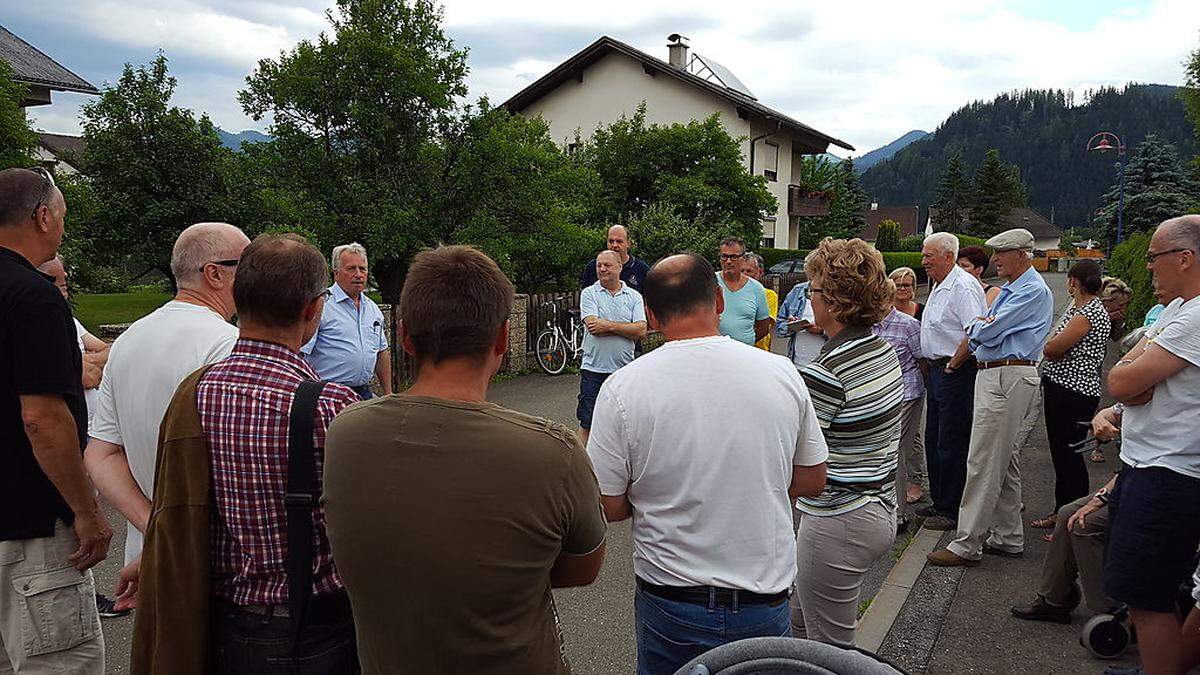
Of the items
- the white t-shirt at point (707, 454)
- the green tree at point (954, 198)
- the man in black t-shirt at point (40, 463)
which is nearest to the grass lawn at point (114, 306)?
the man in black t-shirt at point (40, 463)

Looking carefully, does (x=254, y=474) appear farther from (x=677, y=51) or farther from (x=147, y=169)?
(x=677, y=51)

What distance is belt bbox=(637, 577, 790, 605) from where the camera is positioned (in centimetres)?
223

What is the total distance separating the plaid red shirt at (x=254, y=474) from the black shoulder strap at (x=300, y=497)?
22 millimetres

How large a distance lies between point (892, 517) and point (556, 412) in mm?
7176

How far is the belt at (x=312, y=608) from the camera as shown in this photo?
1982 millimetres

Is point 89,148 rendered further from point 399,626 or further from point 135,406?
point 399,626

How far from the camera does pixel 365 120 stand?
11953 mm

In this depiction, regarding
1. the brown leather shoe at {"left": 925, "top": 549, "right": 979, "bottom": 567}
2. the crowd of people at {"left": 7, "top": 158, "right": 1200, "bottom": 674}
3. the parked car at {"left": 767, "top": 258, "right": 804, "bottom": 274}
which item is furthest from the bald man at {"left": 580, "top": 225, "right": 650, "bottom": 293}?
the parked car at {"left": 767, "top": 258, "right": 804, "bottom": 274}

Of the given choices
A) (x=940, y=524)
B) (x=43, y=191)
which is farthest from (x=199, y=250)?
(x=940, y=524)

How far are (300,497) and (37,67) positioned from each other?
24408 millimetres

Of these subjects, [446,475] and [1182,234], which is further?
[1182,234]

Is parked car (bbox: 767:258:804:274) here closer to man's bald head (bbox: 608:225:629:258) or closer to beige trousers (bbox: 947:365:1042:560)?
man's bald head (bbox: 608:225:629:258)

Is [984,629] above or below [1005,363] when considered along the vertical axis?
below

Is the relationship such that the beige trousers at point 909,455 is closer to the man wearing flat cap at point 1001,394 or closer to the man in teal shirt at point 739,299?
the man wearing flat cap at point 1001,394
